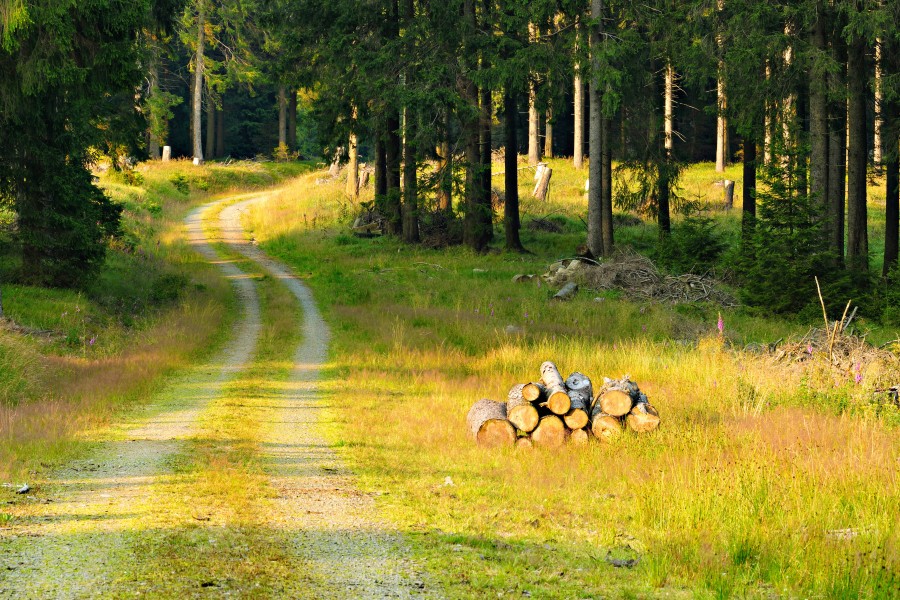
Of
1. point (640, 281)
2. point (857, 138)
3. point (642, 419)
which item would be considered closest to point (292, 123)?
point (640, 281)

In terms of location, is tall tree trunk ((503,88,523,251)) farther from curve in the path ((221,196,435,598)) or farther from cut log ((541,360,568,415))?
cut log ((541,360,568,415))

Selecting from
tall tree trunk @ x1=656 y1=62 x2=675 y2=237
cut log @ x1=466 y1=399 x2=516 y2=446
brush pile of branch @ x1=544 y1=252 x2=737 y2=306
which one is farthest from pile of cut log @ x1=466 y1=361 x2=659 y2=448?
tall tree trunk @ x1=656 y1=62 x2=675 y2=237

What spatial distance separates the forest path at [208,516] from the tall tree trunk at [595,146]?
1556 centimetres

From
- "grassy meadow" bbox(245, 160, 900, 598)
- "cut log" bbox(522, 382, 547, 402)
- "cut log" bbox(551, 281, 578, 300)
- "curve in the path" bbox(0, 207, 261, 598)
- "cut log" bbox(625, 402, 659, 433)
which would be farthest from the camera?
"cut log" bbox(551, 281, 578, 300)

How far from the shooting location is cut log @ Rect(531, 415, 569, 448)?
368 inches

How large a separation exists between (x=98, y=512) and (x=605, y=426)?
513cm

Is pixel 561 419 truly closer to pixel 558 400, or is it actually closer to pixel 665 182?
pixel 558 400

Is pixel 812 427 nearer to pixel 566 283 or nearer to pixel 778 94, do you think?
pixel 566 283

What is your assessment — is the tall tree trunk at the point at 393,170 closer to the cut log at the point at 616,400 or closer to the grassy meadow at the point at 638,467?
the grassy meadow at the point at 638,467

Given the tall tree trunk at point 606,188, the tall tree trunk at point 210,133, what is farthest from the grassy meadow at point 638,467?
the tall tree trunk at point 210,133

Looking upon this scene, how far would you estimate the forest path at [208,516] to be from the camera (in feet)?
18.8

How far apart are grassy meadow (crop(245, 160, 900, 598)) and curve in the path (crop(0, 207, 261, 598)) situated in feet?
6.56

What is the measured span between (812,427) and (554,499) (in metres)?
3.47

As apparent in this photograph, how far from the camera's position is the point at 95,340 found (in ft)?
52.1
